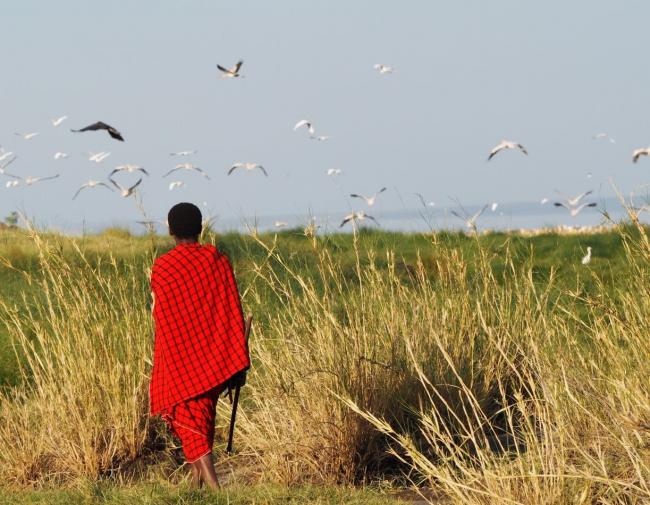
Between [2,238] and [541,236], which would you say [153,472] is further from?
[541,236]

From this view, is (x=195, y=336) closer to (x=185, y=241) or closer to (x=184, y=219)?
(x=185, y=241)

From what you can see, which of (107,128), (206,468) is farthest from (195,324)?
(107,128)

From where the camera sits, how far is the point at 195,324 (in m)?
5.15

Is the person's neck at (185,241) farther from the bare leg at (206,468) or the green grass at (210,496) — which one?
the green grass at (210,496)

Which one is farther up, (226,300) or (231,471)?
(226,300)

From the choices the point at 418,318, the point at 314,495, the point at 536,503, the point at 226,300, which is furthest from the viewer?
the point at 418,318

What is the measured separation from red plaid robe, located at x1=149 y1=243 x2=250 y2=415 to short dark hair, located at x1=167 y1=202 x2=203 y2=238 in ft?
0.35

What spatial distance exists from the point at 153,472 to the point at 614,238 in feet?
43.2

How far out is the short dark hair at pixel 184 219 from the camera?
5.16 metres

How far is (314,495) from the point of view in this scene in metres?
4.85

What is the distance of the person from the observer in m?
5.11

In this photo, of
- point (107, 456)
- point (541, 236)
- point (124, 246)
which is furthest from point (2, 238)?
point (107, 456)

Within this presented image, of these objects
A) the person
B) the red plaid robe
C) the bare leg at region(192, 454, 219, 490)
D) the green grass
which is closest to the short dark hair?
the person

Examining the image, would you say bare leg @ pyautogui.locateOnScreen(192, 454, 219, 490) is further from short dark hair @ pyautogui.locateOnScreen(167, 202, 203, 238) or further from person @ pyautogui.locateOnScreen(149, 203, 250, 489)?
short dark hair @ pyautogui.locateOnScreen(167, 202, 203, 238)
